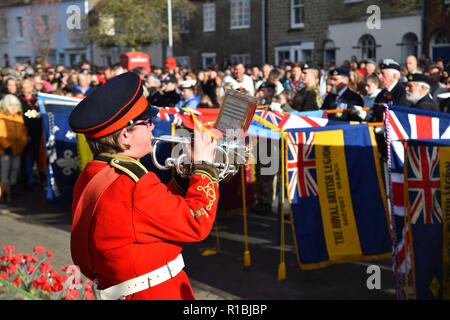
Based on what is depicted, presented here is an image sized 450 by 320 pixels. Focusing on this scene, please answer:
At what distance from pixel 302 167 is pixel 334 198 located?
1.55ft

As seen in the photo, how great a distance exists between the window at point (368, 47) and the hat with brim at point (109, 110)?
22549 mm

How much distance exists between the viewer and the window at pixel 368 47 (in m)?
24.0

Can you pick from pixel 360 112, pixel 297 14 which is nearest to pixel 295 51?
pixel 297 14

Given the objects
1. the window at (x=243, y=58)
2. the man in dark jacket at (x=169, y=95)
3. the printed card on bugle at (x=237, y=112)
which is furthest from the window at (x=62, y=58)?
the printed card on bugle at (x=237, y=112)

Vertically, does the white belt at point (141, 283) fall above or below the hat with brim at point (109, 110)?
below

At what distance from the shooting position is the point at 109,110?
2.59 metres

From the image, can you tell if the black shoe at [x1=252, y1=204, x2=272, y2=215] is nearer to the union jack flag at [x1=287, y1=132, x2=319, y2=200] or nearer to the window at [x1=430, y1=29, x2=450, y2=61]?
the union jack flag at [x1=287, y1=132, x2=319, y2=200]

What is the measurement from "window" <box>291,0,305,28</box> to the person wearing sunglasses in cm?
2620

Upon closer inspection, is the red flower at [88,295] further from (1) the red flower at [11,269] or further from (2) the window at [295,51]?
(2) the window at [295,51]

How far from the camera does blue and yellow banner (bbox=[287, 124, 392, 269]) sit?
19.6ft

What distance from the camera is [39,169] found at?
1151 cm

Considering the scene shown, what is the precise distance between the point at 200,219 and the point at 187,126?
496 centimetres

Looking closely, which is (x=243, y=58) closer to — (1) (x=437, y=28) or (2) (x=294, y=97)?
(1) (x=437, y=28)

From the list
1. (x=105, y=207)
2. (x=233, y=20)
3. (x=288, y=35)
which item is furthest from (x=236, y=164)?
(x=233, y=20)
